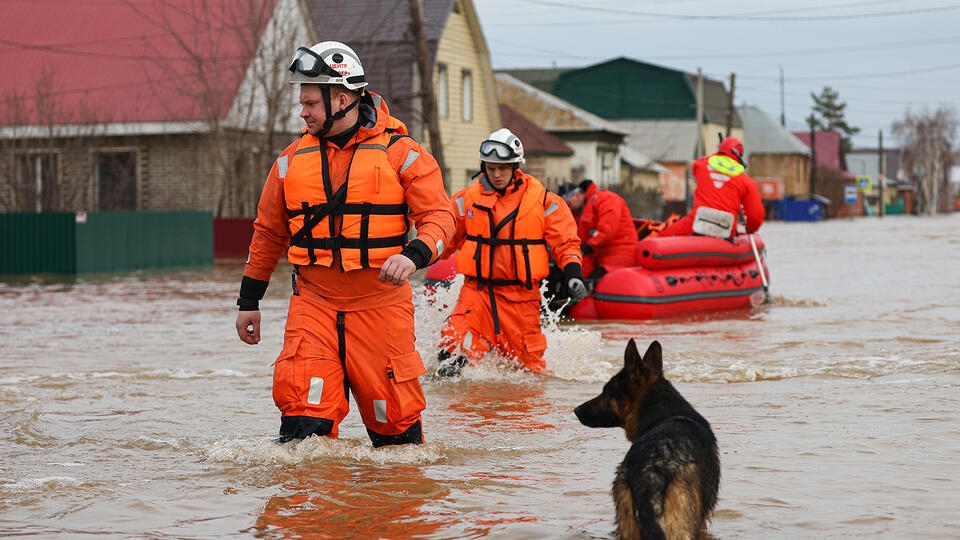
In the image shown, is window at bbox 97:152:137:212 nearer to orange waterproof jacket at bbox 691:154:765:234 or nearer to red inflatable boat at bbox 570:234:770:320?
red inflatable boat at bbox 570:234:770:320

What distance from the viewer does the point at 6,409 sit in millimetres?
9180

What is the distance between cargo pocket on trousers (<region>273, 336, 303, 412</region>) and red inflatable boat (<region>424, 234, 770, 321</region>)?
9.86 metres

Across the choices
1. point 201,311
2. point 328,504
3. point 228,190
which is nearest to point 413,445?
point 328,504

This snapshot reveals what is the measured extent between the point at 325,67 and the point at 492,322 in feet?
12.8

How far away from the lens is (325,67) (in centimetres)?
635

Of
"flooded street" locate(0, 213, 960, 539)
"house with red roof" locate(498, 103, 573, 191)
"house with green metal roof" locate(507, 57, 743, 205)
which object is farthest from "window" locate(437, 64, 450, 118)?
"house with green metal roof" locate(507, 57, 743, 205)

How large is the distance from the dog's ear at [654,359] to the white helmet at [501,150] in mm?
4297

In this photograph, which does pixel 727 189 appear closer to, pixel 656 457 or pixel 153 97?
pixel 656 457

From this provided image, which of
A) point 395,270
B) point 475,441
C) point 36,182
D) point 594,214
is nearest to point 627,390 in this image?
point 395,270

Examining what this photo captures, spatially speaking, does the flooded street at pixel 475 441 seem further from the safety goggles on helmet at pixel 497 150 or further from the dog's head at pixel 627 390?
the safety goggles on helmet at pixel 497 150

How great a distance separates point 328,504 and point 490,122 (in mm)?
36912

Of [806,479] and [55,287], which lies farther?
[55,287]

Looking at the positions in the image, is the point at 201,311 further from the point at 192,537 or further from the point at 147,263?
the point at 192,537

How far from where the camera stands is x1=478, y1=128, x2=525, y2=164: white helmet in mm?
9742
